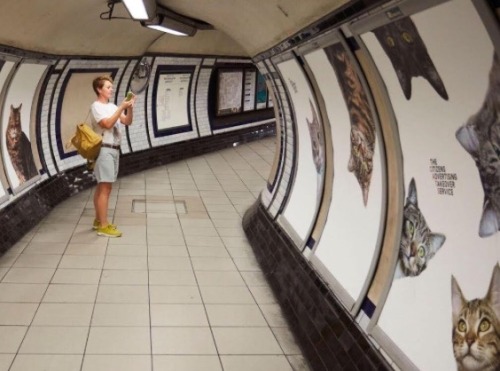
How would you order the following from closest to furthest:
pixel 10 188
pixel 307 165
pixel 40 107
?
pixel 307 165 < pixel 10 188 < pixel 40 107

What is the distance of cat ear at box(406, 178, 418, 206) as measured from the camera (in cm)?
262

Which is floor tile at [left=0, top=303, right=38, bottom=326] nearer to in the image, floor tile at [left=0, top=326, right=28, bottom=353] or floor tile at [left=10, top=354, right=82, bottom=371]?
floor tile at [left=0, top=326, right=28, bottom=353]

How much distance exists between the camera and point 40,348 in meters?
3.49

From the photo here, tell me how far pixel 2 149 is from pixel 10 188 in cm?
45

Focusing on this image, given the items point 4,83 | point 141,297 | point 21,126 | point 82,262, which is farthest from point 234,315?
point 21,126

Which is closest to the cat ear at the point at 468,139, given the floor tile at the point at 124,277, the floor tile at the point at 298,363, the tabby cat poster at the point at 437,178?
the tabby cat poster at the point at 437,178

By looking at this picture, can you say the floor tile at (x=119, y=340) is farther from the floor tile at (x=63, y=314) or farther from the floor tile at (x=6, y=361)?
the floor tile at (x=6, y=361)

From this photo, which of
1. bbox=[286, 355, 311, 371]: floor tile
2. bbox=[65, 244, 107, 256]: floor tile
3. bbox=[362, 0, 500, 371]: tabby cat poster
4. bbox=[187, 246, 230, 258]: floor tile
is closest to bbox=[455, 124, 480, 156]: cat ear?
bbox=[362, 0, 500, 371]: tabby cat poster

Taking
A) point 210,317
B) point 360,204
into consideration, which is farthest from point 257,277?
point 360,204

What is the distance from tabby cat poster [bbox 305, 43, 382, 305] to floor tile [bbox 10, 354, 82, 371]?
5.83 ft

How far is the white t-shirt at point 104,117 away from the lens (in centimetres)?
543

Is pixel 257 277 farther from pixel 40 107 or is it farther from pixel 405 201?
pixel 40 107

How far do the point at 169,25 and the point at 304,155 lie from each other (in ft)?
7.44

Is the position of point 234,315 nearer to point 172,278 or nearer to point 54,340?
point 172,278
